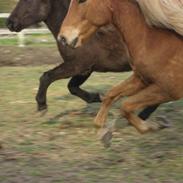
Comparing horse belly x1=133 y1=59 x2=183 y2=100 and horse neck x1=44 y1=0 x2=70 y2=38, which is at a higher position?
horse belly x1=133 y1=59 x2=183 y2=100

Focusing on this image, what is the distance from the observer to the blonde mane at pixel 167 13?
17.8 ft

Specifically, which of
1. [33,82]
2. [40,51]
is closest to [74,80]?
[33,82]

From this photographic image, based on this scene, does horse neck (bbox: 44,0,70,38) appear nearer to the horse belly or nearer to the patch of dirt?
the horse belly

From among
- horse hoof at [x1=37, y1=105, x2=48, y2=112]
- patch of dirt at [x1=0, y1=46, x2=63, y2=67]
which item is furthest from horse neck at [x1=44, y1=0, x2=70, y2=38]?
patch of dirt at [x1=0, y1=46, x2=63, y2=67]

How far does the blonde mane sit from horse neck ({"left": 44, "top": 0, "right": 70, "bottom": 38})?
2.47 meters

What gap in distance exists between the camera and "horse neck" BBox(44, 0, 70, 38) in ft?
25.5

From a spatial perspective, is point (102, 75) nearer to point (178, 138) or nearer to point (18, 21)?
point (18, 21)

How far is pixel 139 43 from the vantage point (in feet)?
18.3

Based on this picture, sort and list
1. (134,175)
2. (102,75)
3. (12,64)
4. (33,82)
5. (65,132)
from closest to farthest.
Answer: (134,175)
(65,132)
(33,82)
(102,75)
(12,64)

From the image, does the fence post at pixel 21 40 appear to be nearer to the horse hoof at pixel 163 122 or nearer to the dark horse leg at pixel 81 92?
the dark horse leg at pixel 81 92

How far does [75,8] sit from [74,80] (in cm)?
250

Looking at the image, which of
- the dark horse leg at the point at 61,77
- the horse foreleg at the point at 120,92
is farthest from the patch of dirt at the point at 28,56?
the horse foreleg at the point at 120,92

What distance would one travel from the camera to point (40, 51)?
1448 cm

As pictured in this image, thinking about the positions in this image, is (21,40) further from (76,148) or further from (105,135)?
(105,135)
